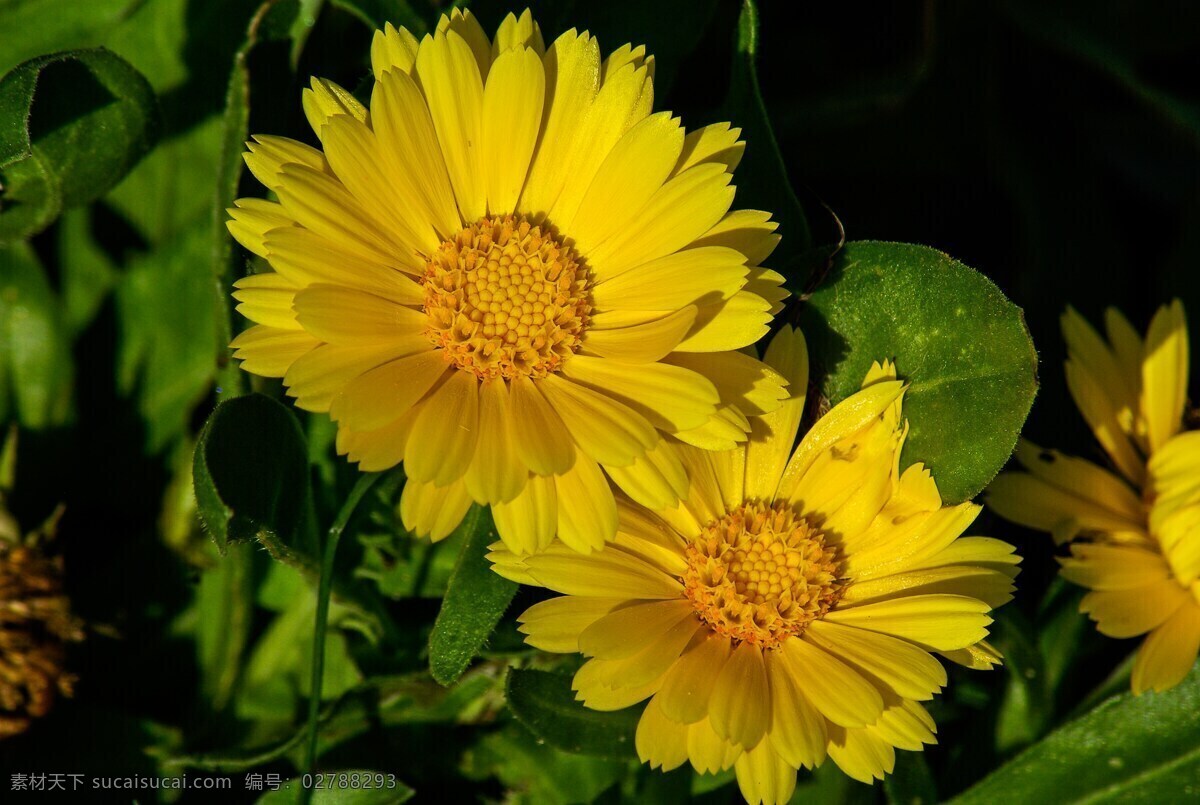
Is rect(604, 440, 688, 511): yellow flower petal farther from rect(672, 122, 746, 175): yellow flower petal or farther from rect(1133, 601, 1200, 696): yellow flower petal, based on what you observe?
rect(1133, 601, 1200, 696): yellow flower petal

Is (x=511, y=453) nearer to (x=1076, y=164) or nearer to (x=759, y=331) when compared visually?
(x=759, y=331)

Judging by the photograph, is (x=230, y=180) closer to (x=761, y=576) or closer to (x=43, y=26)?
(x=43, y=26)

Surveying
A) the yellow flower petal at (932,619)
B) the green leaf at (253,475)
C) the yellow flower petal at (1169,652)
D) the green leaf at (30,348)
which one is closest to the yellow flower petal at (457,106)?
the green leaf at (253,475)

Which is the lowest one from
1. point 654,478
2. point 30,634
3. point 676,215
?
point 30,634

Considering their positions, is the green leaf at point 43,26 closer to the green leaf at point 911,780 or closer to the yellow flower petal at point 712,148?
the yellow flower petal at point 712,148

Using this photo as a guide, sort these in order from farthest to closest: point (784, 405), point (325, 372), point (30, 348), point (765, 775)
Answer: point (30, 348)
point (784, 405)
point (765, 775)
point (325, 372)

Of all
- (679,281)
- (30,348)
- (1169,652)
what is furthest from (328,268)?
(1169,652)

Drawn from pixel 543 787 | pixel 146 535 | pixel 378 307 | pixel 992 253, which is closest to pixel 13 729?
pixel 146 535
